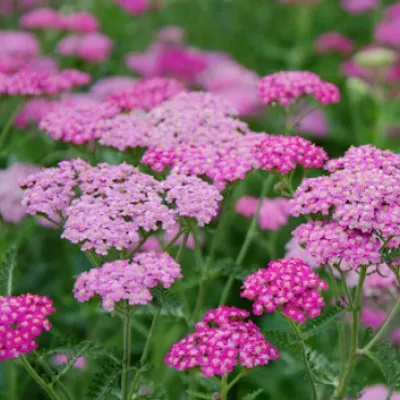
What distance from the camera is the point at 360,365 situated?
11.3 ft

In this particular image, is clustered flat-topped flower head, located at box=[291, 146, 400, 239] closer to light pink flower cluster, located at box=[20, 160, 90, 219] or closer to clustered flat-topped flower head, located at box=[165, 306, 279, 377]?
clustered flat-topped flower head, located at box=[165, 306, 279, 377]

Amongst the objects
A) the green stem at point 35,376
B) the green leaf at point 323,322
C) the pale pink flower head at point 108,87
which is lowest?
the pale pink flower head at point 108,87

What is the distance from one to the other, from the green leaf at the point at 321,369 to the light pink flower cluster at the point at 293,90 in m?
0.75

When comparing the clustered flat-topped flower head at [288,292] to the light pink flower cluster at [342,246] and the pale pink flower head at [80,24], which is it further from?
the pale pink flower head at [80,24]

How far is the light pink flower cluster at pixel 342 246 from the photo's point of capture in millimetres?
1906

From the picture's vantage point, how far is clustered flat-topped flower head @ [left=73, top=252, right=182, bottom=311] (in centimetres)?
185

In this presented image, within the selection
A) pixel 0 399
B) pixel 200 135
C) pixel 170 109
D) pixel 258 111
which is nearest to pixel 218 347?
pixel 200 135

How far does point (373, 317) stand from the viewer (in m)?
3.48

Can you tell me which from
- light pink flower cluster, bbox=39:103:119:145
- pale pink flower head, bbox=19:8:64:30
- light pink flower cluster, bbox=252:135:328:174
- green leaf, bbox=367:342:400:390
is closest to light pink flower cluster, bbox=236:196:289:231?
light pink flower cluster, bbox=39:103:119:145

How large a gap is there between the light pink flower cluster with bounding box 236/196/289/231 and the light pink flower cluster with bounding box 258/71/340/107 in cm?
67

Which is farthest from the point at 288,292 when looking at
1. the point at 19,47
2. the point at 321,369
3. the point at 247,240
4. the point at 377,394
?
the point at 19,47

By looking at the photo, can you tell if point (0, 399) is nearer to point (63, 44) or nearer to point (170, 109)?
point (170, 109)

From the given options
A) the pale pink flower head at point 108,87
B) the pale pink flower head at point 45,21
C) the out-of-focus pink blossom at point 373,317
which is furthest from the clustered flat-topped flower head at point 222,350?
the pale pink flower head at point 45,21

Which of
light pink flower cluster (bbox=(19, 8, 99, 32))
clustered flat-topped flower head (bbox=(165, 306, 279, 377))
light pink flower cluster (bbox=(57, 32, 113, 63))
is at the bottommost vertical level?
light pink flower cluster (bbox=(57, 32, 113, 63))
